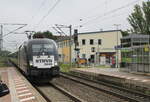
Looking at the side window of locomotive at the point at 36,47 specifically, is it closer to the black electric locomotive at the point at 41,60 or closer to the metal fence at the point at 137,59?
the black electric locomotive at the point at 41,60

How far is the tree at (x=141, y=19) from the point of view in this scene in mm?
45856

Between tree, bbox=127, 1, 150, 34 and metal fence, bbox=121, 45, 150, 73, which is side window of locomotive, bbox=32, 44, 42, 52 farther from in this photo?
tree, bbox=127, 1, 150, 34

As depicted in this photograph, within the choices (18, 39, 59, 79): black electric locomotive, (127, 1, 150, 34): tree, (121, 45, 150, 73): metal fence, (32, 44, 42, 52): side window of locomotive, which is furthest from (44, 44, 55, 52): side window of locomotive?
(127, 1, 150, 34): tree

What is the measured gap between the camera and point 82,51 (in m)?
67.8

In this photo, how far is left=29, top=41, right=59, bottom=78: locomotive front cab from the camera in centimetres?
1792

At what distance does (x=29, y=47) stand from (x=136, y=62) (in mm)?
10103

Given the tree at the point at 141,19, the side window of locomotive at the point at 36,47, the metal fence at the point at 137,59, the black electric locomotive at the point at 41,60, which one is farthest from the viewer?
the tree at the point at 141,19

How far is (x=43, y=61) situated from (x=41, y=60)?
14 cm

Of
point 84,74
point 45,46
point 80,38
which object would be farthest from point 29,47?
point 80,38

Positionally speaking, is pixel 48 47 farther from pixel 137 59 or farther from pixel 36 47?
pixel 137 59

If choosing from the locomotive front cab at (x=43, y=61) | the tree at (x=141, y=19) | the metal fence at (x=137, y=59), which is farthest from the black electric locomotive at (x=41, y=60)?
the tree at (x=141, y=19)

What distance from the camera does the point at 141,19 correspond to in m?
47.0

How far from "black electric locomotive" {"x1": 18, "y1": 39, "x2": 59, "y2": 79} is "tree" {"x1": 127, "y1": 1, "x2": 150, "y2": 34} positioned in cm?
2983

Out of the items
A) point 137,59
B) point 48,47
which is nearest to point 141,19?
point 137,59
